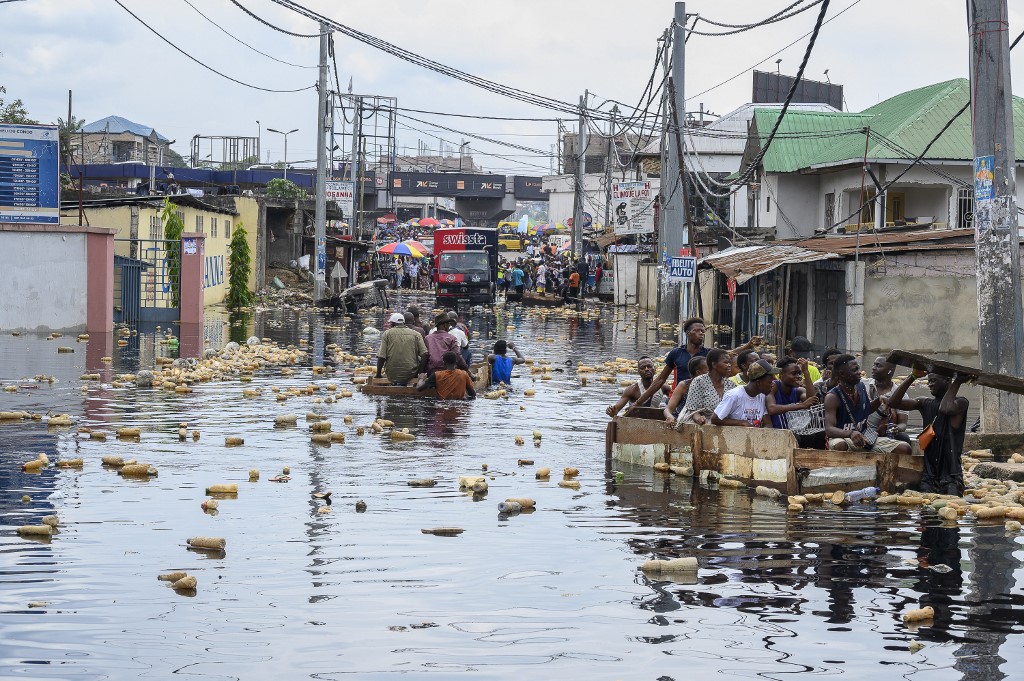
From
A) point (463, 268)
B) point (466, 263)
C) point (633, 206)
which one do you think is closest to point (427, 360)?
point (633, 206)

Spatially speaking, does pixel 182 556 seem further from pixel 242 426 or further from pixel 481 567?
pixel 242 426

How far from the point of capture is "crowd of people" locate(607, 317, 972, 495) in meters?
11.8

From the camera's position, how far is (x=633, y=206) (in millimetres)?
48219

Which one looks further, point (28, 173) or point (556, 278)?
point (556, 278)

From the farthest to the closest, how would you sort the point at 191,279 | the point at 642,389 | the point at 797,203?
1. the point at 797,203
2. the point at 191,279
3. the point at 642,389

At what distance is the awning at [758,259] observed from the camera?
2798cm

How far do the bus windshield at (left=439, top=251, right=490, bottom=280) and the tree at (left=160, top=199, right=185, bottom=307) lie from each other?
1624 cm

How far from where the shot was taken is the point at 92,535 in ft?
31.0

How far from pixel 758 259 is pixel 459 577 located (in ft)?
73.2

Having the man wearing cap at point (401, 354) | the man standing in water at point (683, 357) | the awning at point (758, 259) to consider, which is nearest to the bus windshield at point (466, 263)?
the awning at point (758, 259)

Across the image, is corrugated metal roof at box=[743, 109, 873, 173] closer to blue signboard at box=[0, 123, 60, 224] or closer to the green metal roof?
the green metal roof

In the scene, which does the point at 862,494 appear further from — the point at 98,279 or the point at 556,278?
the point at 556,278

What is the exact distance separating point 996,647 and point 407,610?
330 cm

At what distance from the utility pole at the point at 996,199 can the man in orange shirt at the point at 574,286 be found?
1587 inches
